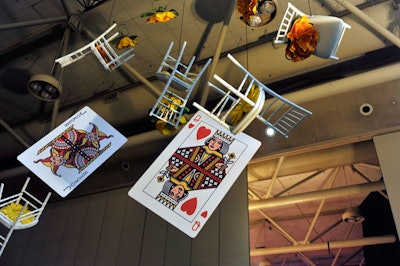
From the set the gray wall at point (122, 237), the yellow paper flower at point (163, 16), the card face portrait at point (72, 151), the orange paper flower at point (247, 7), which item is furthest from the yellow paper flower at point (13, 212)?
the gray wall at point (122, 237)

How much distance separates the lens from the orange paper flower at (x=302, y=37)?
1.78m

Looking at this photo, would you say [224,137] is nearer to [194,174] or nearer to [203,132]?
[203,132]

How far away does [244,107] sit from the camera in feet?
5.65

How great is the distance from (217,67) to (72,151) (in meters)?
2.71

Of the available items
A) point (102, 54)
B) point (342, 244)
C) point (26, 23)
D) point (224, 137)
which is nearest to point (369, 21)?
point (224, 137)

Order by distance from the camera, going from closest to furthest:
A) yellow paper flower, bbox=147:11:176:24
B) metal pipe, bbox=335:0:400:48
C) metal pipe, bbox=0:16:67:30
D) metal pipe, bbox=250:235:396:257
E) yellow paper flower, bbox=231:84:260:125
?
1. yellow paper flower, bbox=231:84:260:125
2. yellow paper flower, bbox=147:11:176:24
3. metal pipe, bbox=335:0:400:48
4. metal pipe, bbox=0:16:67:30
5. metal pipe, bbox=250:235:396:257

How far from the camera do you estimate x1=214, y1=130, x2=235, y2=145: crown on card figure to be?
1.98 meters

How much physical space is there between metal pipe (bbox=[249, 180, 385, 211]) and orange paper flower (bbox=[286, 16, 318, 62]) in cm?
425

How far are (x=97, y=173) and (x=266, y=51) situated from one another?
364 cm

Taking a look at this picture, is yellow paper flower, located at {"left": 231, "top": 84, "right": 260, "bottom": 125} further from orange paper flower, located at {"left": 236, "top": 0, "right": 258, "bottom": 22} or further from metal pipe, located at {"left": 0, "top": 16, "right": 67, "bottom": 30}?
metal pipe, located at {"left": 0, "top": 16, "right": 67, "bottom": 30}

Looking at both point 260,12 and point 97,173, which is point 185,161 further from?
point 97,173

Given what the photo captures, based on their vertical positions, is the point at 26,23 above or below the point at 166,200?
above

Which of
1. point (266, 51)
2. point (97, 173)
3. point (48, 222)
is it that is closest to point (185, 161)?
point (266, 51)

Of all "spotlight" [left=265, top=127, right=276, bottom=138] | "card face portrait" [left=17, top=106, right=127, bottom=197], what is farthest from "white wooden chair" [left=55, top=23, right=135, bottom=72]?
"spotlight" [left=265, top=127, right=276, bottom=138]
